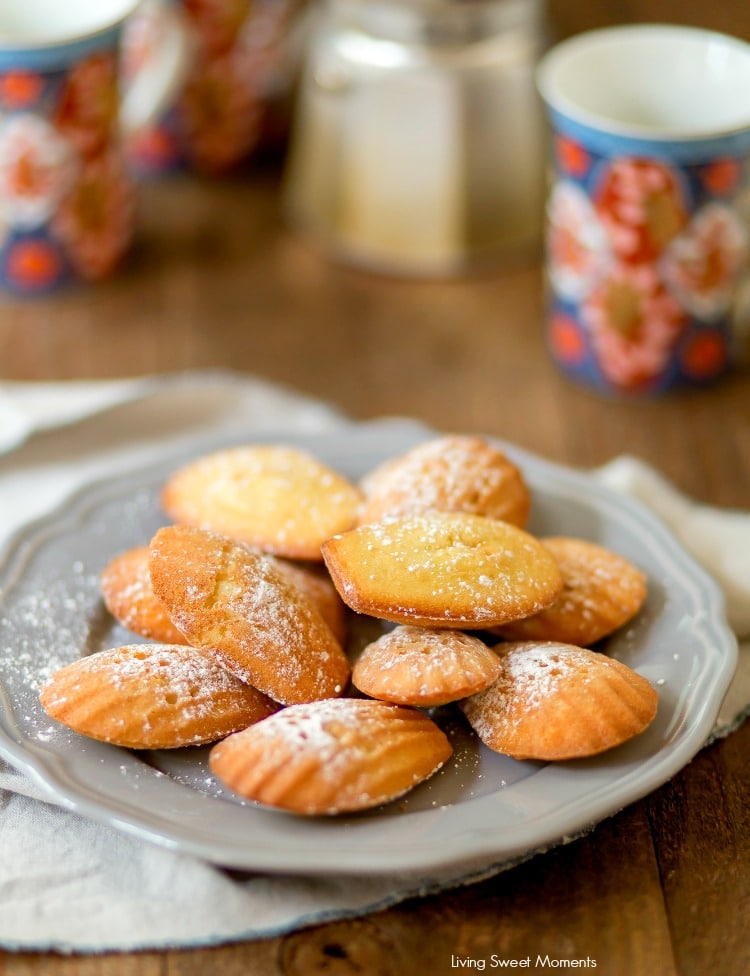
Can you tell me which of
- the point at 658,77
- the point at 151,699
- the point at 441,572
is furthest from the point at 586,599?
the point at 658,77

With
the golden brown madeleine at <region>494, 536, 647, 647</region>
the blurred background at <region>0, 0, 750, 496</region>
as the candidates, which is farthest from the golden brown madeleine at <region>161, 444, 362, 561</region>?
the blurred background at <region>0, 0, 750, 496</region>

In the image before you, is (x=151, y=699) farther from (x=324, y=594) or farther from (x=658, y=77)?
(x=658, y=77)

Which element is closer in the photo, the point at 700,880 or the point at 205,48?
the point at 700,880

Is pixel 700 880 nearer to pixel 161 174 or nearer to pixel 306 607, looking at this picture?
pixel 306 607

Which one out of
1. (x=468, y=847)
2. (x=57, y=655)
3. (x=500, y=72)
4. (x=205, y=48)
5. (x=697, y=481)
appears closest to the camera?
(x=468, y=847)

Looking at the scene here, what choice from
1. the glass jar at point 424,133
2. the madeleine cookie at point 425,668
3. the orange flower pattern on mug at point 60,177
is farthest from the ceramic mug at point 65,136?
the madeleine cookie at point 425,668

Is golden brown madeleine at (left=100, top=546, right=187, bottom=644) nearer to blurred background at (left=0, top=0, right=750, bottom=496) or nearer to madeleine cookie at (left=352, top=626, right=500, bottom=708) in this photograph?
madeleine cookie at (left=352, top=626, right=500, bottom=708)

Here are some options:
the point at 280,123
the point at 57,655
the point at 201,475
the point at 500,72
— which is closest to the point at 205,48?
the point at 280,123
